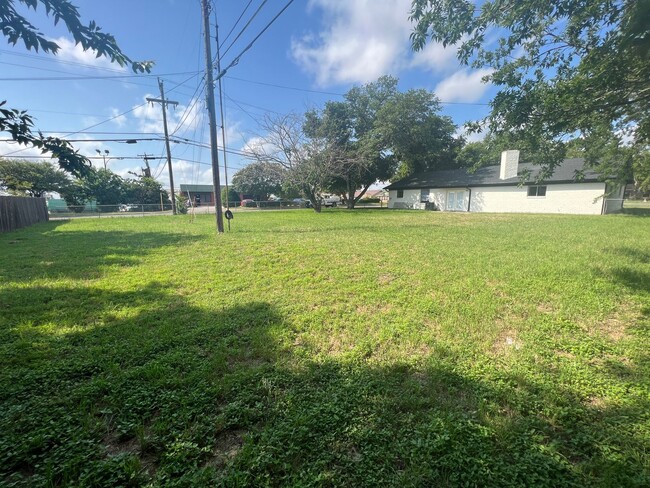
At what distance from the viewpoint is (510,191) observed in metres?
21.0

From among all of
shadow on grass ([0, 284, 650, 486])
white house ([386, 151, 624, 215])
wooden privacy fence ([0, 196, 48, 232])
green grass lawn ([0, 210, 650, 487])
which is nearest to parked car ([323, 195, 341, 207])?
white house ([386, 151, 624, 215])

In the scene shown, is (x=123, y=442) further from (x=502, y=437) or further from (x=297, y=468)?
(x=502, y=437)

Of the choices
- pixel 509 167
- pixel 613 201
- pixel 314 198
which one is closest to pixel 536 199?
pixel 509 167

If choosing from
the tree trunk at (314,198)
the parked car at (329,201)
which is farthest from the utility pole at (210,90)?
the parked car at (329,201)

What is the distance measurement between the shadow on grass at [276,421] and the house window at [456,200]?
23.9m

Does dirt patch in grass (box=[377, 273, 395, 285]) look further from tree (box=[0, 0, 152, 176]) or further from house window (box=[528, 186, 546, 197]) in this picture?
house window (box=[528, 186, 546, 197])

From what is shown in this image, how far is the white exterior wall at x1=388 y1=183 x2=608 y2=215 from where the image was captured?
689 inches

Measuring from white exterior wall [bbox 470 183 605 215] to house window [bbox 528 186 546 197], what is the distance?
230 millimetres

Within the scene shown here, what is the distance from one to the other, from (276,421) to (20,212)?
Answer: 1820 centimetres

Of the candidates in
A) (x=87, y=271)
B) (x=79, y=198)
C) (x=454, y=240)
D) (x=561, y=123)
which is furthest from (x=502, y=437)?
(x=79, y=198)

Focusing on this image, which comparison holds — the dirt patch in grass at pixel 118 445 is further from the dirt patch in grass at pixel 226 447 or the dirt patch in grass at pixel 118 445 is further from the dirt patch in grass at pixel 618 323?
the dirt patch in grass at pixel 618 323

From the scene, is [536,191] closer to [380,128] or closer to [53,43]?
[380,128]

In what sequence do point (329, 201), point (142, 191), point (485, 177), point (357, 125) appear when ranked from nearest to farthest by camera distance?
point (485, 177) < point (357, 125) < point (142, 191) < point (329, 201)

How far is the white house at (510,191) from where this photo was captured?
57.6 feet
